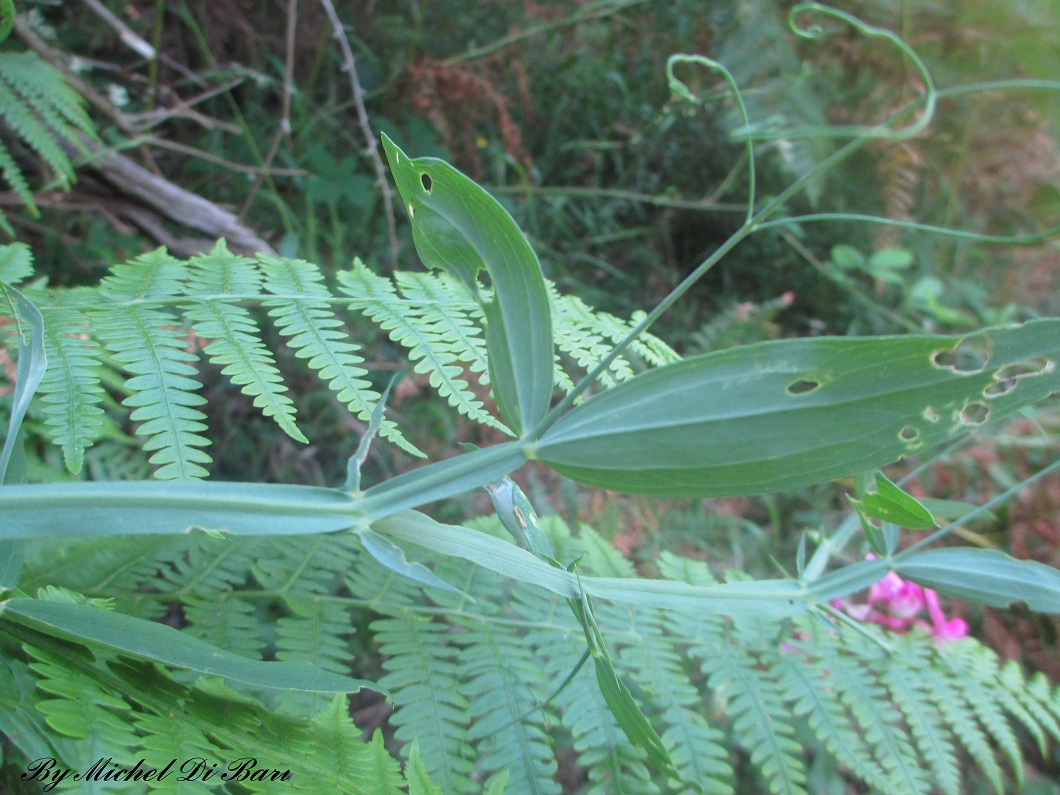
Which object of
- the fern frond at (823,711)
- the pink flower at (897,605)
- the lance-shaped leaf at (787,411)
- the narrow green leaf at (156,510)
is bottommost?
the pink flower at (897,605)

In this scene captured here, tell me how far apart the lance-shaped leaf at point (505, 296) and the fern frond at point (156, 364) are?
243 millimetres

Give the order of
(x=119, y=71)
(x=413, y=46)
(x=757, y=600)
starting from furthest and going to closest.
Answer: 1. (x=413, y=46)
2. (x=119, y=71)
3. (x=757, y=600)

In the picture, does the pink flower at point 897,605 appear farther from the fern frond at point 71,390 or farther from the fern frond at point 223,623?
the fern frond at point 71,390

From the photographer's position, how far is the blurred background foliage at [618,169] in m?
1.51

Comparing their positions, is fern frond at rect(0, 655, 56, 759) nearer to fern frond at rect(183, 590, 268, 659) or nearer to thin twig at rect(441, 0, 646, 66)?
fern frond at rect(183, 590, 268, 659)

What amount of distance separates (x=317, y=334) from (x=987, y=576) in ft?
2.06

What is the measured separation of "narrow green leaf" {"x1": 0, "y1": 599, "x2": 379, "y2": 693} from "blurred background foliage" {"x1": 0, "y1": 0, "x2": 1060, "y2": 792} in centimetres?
102

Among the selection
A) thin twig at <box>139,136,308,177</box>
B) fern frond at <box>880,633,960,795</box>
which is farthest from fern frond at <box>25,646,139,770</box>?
thin twig at <box>139,136,308,177</box>

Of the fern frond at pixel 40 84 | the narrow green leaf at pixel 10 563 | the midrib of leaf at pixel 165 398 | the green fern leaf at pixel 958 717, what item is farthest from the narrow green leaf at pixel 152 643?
the fern frond at pixel 40 84

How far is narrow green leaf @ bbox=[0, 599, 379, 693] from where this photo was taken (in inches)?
16.1

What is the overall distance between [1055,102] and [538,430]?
90.6 inches

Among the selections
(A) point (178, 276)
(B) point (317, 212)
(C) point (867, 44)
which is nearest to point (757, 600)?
(A) point (178, 276)

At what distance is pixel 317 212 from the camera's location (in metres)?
1.81

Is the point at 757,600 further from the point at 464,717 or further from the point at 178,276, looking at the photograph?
the point at 178,276
